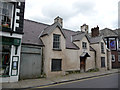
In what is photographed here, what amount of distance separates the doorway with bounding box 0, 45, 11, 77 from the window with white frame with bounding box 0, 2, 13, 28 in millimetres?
2063

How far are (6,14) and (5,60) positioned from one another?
4235 mm

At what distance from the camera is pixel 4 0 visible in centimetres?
813

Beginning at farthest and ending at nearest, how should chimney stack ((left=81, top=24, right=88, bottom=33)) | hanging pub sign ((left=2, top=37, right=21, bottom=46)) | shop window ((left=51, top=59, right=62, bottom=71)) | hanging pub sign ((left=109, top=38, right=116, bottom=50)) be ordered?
hanging pub sign ((left=109, top=38, right=116, bottom=50)), chimney stack ((left=81, top=24, right=88, bottom=33)), shop window ((left=51, top=59, right=62, bottom=71)), hanging pub sign ((left=2, top=37, right=21, bottom=46))

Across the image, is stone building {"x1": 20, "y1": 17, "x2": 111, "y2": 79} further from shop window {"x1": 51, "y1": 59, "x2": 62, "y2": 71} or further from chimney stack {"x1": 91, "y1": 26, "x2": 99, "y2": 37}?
chimney stack {"x1": 91, "y1": 26, "x2": 99, "y2": 37}

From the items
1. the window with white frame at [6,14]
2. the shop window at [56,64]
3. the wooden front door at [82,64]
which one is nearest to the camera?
the window with white frame at [6,14]

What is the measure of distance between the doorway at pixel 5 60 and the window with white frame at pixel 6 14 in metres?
2.06

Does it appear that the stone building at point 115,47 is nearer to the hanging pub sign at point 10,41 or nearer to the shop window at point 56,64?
the shop window at point 56,64

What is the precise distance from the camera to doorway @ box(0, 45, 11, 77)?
26.1 feet

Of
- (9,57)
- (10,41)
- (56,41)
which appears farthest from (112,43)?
(9,57)

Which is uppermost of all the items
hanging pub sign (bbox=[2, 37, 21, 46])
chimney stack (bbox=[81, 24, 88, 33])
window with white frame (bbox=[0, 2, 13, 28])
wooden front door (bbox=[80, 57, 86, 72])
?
chimney stack (bbox=[81, 24, 88, 33])

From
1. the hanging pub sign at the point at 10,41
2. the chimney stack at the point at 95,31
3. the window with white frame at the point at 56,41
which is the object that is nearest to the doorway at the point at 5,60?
the hanging pub sign at the point at 10,41

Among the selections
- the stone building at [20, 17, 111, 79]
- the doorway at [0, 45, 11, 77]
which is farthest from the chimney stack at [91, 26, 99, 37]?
the doorway at [0, 45, 11, 77]

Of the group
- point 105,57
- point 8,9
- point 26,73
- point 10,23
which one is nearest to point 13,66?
point 26,73

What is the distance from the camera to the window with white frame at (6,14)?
8070 millimetres
